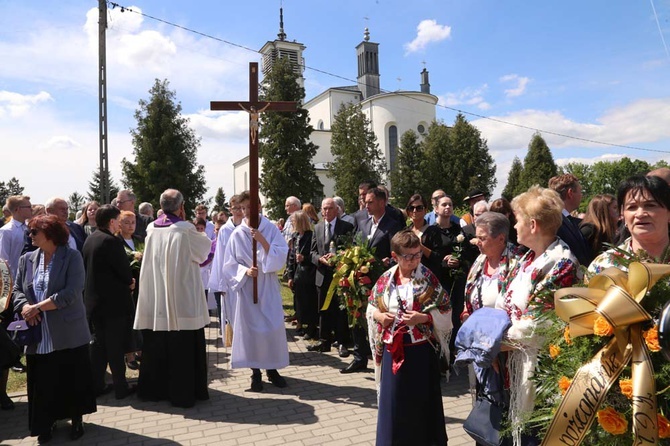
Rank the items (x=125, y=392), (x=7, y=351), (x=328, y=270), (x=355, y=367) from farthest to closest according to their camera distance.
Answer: (x=328, y=270) < (x=355, y=367) < (x=125, y=392) < (x=7, y=351)

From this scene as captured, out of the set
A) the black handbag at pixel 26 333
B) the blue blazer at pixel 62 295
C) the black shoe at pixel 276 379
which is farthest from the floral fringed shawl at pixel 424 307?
the black handbag at pixel 26 333

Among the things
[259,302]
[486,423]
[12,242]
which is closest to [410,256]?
[486,423]

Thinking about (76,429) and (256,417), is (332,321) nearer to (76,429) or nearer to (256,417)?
(256,417)

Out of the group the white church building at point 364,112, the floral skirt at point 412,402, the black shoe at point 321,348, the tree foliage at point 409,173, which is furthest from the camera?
the white church building at point 364,112

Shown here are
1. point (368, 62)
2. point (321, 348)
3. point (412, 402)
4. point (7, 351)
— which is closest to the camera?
point (412, 402)

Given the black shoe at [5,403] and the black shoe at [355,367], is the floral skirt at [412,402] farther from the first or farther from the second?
the black shoe at [5,403]

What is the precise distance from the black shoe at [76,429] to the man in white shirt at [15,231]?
343cm

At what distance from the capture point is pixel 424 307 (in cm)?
391

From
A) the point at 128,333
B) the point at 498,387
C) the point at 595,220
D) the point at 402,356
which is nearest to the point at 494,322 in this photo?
the point at 498,387

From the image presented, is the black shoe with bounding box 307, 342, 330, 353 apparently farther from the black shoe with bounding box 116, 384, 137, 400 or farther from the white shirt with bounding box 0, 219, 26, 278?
the white shirt with bounding box 0, 219, 26, 278

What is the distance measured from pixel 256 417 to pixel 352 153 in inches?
1225

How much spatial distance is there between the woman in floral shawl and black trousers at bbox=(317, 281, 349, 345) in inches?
141

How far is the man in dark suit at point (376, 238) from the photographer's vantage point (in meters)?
6.30

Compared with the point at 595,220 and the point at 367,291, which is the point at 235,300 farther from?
the point at 595,220
